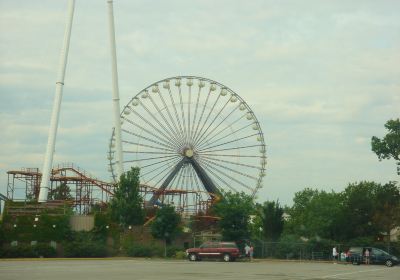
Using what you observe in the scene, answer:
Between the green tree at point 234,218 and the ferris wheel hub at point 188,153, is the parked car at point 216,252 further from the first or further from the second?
the ferris wheel hub at point 188,153

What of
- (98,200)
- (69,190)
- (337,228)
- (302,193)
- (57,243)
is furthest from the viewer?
(302,193)

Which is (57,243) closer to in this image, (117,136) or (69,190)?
(117,136)

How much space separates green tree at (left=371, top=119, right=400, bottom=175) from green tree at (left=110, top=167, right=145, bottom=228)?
85.4 feet

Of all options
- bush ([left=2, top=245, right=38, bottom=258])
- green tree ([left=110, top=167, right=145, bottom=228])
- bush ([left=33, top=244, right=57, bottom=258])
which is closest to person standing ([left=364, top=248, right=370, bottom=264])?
green tree ([left=110, top=167, right=145, bottom=228])

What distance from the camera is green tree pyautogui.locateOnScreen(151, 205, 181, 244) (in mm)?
65188

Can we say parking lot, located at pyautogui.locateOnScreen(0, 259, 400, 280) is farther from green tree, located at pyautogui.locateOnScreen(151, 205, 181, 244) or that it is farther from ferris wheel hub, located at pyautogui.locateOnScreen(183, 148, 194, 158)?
ferris wheel hub, located at pyautogui.locateOnScreen(183, 148, 194, 158)

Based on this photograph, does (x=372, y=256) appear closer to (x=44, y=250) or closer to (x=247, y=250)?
(x=247, y=250)

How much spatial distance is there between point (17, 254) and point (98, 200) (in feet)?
86.8

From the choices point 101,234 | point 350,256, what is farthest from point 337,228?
point 101,234

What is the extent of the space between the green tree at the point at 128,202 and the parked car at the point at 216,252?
47.2ft

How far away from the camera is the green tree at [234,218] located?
6506 cm

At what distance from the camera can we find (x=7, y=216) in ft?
207

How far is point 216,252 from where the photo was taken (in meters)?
54.4

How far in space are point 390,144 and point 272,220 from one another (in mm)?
16129
